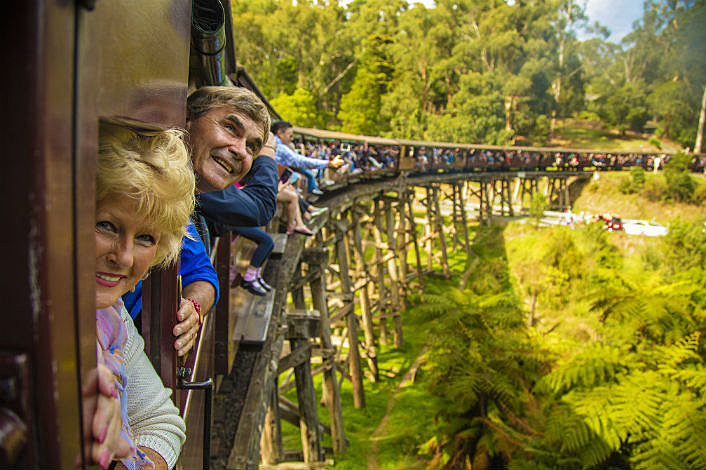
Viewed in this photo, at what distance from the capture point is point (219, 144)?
1.57m

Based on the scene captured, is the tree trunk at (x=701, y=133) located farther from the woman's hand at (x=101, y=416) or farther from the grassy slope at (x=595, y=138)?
the woman's hand at (x=101, y=416)

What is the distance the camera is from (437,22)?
40.5 meters

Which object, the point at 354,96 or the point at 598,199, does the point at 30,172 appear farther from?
the point at 354,96

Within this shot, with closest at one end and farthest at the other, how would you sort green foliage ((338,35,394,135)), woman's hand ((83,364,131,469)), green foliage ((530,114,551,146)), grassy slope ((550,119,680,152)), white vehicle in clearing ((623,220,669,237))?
woman's hand ((83,364,131,469)), white vehicle in clearing ((623,220,669,237)), green foliage ((338,35,394,135)), green foliage ((530,114,551,146)), grassy slope ((550,119,680,152))

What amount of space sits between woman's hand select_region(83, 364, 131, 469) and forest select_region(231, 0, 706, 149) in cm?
2968

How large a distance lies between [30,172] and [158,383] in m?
0.69

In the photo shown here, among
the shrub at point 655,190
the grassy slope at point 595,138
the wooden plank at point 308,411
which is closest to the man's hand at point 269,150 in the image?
the wooden plank at point 308,411

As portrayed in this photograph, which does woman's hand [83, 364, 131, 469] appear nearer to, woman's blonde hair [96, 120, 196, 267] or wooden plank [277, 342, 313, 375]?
woman's blonde hair [96, 120, 196, 267]

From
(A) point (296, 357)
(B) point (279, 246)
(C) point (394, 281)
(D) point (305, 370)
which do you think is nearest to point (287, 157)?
(B) point (279, 246)

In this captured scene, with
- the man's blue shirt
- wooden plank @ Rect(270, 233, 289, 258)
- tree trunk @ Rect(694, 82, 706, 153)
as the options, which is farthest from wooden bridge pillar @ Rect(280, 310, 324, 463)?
tree trunk @ Rect(694, 82, 706, 153)

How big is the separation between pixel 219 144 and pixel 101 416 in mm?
1117

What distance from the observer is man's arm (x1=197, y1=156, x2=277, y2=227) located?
168 centimetres

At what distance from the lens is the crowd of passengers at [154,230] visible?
727mm

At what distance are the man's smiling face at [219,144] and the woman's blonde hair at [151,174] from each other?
0.61 meters
